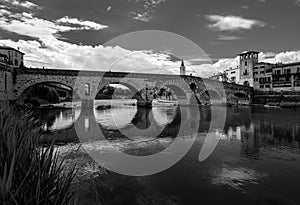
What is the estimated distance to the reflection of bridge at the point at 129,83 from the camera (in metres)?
36.8

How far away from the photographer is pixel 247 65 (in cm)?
7831

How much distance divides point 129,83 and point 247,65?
169ft

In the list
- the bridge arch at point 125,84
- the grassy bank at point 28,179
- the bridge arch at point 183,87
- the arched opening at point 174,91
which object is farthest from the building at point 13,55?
the grassy bank at point 28,179

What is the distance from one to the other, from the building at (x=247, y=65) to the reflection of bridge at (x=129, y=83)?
41.5 feet

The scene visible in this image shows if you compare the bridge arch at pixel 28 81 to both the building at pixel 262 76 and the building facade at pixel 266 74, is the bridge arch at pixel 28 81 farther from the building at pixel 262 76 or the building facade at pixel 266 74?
the building at pixel 262 76

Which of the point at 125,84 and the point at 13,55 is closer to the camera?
the point at 125,84

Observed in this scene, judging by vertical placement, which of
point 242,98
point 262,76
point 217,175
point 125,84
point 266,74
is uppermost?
point 266,74

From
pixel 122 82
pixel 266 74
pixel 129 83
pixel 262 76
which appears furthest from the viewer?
pixel 262 76

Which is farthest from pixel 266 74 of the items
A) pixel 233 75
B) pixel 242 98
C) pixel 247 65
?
pixel 233 75

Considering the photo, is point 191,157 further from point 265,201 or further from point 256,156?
point 265,201

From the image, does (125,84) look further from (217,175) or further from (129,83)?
(217,175)

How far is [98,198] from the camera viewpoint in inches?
284

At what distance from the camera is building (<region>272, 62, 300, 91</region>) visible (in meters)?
62.6

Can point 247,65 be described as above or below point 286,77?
above
